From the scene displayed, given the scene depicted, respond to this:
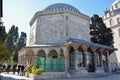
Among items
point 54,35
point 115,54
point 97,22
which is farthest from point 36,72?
point 115,54

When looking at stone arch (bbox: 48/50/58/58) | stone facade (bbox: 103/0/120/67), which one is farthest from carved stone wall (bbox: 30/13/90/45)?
stone facade (bbox: 103/0/120/67)

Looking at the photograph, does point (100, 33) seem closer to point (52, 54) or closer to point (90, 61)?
point (90, 61)

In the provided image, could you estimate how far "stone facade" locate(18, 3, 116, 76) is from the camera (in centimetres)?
1920

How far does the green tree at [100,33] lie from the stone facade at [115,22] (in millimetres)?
8774

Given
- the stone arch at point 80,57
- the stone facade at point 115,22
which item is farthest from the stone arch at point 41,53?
the stone facade at point 115,22

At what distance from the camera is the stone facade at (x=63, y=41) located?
19203 millimetres

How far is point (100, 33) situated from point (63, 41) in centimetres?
949

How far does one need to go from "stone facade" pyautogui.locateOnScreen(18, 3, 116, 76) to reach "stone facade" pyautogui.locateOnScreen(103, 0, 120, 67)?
1390cm

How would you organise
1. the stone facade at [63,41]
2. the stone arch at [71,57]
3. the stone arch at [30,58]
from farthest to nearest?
1. the stone arch at [30,58]
2. the stone facade at [63,41]
3. the stone arch at [71,57]

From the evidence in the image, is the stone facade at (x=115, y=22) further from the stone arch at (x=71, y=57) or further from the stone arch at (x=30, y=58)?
the stone arch at (x=30, y=58)

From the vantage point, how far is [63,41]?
2059cm

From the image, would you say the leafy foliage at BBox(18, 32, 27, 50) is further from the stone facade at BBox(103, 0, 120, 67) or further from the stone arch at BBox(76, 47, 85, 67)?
the stone arch at BBox(76, 47, 85, 67)

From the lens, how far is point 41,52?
2028 cm

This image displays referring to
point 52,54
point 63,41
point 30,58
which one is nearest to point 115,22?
point 63,41
